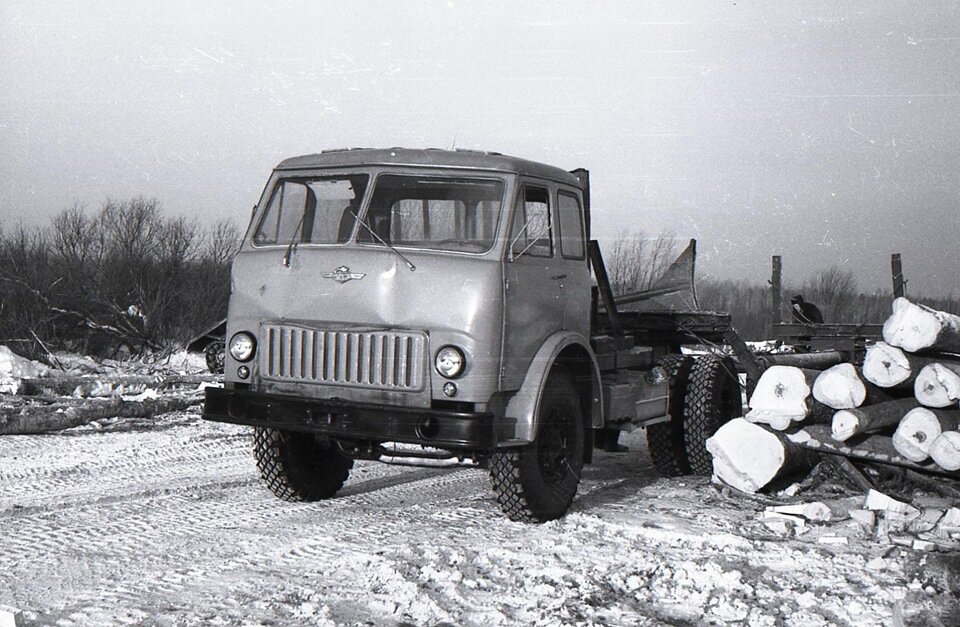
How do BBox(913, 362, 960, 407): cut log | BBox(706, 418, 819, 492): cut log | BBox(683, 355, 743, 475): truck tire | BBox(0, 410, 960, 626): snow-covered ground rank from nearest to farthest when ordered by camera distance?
BBox(0, 410, 960, 626): snow-covered ground
BBox(913, 362, 960, 407): cut log
BBox(706, 418, 819, 492): cut log
BBox(683, 355, 743, 475): truck tire

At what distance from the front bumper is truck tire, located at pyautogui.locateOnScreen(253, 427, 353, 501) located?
2.11ft

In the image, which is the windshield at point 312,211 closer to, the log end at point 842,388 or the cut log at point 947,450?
the log end at point 842,388

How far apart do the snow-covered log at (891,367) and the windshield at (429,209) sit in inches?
135

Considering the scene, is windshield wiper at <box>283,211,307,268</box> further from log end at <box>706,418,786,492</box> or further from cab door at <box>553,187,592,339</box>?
log end at <box>706,418,786,492</box>

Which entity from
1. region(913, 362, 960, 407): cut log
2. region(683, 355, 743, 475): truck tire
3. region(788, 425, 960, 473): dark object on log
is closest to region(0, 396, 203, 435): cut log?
region(683, 355, 743, 475): truck tire

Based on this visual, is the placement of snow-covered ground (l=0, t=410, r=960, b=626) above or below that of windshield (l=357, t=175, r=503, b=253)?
below

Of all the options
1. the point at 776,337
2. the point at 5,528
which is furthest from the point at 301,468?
the point at 776,337

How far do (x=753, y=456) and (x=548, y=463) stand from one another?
219 cm

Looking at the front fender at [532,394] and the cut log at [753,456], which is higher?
the front fender at [532,394]

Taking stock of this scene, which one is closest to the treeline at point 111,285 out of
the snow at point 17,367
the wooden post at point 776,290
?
the snow at point 17,367

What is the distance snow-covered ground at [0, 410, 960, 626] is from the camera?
16.0ft

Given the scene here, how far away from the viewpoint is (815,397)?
26.8 feet

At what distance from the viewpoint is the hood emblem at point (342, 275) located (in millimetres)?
6562

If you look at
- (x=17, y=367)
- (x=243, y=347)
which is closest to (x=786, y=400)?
(x=243, y=347)
